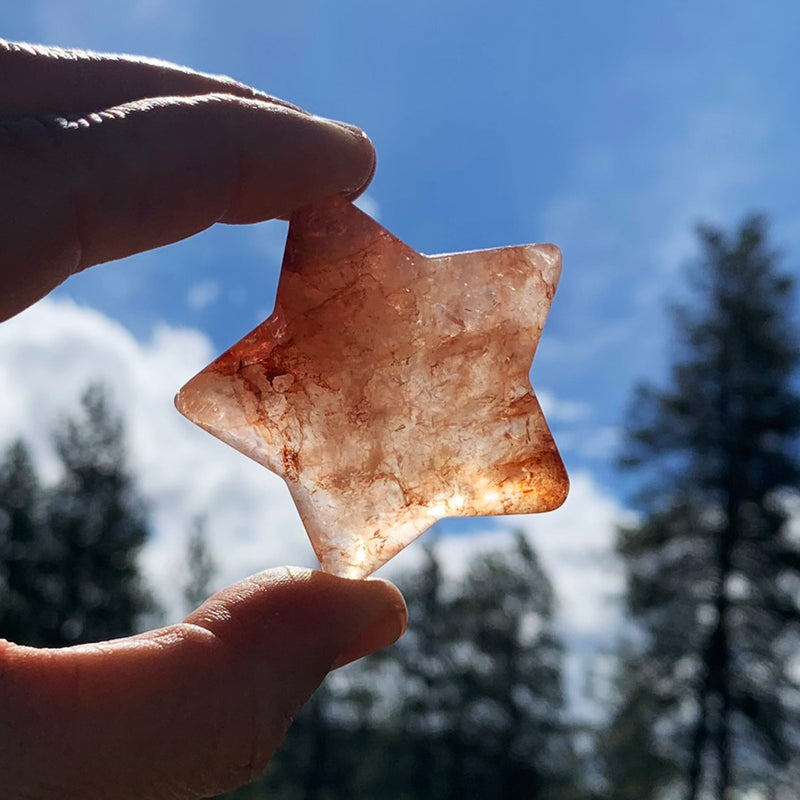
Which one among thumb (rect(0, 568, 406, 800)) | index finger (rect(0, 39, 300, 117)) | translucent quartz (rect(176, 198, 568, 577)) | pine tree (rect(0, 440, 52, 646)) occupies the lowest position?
thumb (rect(0, 568, 406, 800))

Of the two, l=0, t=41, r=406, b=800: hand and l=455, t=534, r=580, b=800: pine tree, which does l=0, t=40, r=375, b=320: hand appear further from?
l=455, t=534, r=580, b=800: pine tree

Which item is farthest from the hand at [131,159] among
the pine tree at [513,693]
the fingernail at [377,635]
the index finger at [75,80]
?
the pine tree at [513,693]

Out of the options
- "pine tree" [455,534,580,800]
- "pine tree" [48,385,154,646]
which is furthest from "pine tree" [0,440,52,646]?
"pine tree" [455,534,580,800]

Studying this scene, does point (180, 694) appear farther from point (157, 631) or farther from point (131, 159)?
point (131, 159)

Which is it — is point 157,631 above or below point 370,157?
below

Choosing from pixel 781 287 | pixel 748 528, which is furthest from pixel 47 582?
pixel 781 287

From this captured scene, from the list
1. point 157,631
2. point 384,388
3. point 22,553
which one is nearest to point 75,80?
point 384,388
